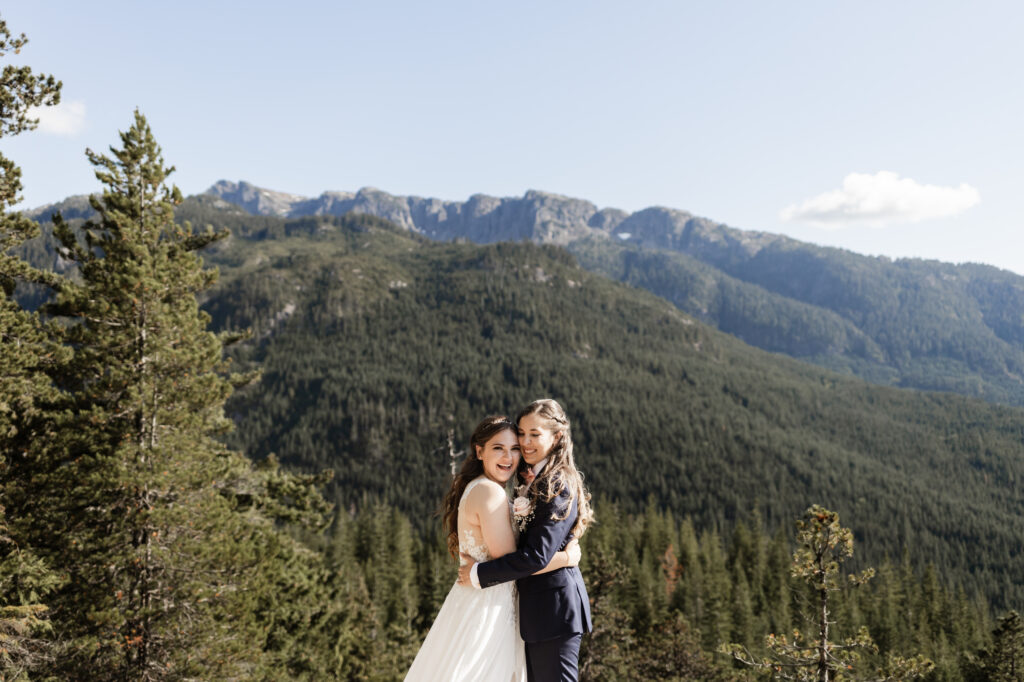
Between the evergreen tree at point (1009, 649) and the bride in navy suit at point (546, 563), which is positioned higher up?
the bride in navy suit at point (546, 563)

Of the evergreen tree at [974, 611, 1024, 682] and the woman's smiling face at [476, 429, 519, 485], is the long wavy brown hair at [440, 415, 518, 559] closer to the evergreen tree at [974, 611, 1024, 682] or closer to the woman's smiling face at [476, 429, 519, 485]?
the woman's smiling face at [476, 429, 519, 485]

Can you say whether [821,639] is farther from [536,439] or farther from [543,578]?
[536,439]

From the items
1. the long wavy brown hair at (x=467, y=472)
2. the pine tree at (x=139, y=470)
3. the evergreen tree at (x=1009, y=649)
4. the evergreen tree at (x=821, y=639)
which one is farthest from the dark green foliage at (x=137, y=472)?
the evergreen tree at (x=1009, y=649)

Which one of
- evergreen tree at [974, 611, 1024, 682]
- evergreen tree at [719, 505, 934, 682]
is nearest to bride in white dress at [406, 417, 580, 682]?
evergreen tree at [719, 505, 934, 682]

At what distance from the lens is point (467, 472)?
5.66 m

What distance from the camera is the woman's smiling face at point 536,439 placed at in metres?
5.43

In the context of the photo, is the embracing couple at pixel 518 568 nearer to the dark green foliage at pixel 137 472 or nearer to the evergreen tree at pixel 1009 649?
the dark green foliage at pixel 137 472

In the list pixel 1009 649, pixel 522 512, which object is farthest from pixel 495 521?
pixel 1009 649

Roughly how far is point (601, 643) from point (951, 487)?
708 ft

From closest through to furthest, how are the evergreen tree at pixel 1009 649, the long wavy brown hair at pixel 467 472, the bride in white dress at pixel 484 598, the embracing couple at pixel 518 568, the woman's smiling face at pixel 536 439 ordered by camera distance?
the embracing couple at pixel 518 568
the bride in white dress at pixel 484 598
the woman's smiling face at pixel 536 439
the long wavy brown hair at pixel 467 472
the evergreen tree at pixel 1009 649

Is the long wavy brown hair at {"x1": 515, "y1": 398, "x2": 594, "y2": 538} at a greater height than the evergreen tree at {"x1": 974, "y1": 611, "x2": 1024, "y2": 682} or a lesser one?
greater

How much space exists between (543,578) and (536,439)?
1242 millimetres

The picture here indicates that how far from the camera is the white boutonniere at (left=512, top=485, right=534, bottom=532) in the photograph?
5.29 meters

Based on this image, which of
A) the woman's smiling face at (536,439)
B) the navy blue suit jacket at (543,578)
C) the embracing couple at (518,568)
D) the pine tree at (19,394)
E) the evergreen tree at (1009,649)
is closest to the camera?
the navy blue suit jacket at (543,578)
